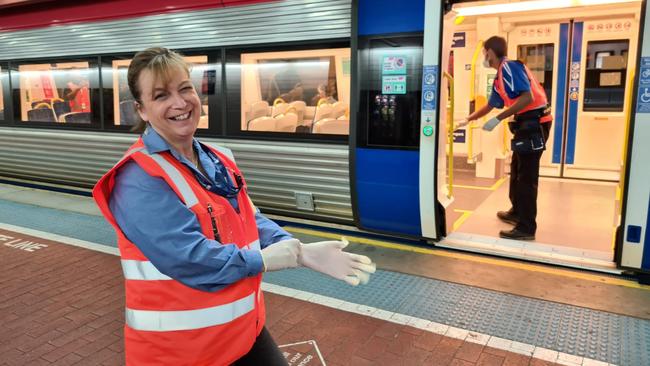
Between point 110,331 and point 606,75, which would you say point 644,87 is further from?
point 606,75

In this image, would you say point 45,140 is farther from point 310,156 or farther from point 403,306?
point 403,306

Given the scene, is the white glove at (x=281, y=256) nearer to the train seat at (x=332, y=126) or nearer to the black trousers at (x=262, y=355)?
the black trousers at (x=262, y=355)

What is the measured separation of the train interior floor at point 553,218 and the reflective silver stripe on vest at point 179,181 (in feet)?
11.8

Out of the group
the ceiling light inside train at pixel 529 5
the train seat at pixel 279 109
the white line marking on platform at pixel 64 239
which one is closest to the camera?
the white line marking on platform at pixel 64 239

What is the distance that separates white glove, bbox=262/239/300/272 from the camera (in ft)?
5.18

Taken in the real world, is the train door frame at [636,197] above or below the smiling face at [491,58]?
below

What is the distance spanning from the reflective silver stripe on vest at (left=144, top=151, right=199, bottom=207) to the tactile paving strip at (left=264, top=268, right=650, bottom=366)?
7.61 ft

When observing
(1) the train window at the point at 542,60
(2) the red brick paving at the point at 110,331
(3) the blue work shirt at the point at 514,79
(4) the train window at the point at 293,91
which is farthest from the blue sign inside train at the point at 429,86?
(1) the train window at the point at 542,60

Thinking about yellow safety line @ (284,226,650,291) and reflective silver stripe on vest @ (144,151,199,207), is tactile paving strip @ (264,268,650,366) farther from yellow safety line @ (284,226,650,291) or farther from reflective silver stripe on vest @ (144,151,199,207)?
reflective silver stripe on vest @ (144,151,199,207)

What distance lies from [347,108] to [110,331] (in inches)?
106

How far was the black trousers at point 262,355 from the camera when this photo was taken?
1732 millimetres

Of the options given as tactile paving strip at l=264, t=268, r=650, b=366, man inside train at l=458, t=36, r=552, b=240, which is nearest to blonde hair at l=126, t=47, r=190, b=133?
tactile paving strip at l=264, t=268, r=650, b=366

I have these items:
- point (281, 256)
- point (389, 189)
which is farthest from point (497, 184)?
point (281, 256)

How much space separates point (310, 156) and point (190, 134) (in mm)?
3328
